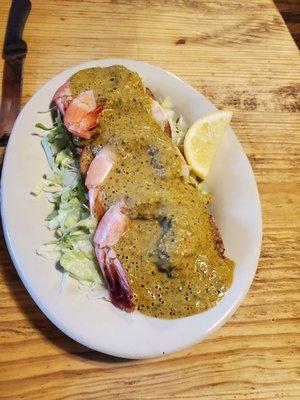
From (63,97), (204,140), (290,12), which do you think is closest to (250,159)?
(204,140)

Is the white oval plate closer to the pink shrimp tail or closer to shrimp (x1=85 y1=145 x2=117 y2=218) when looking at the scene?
the pink shrimp tail

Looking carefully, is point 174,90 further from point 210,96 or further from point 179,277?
point 179,277

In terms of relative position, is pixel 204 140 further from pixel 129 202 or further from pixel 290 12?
pixel 290 12

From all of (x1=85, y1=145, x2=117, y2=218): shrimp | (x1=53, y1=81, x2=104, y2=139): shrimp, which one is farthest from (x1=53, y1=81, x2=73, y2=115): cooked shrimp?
(x1=85, y1=145, x2=117, y2=218): shrimp

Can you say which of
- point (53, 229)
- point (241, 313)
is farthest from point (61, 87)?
point (241, 313)

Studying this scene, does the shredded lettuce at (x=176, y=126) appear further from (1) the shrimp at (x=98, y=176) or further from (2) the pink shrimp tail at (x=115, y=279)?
(2) the pink shrimp tail at (x=115, y=279)

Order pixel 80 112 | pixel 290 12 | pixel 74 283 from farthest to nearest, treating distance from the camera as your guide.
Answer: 1. pixel 290 12
2. pixel 80 112
3. pixel 74 283

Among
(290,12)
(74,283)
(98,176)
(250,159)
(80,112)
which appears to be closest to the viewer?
(74,283)

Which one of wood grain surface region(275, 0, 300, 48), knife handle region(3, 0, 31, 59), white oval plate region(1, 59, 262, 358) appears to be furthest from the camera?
wood grain surface region(275, 0, 300, 48)
